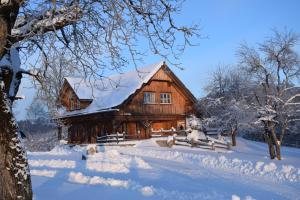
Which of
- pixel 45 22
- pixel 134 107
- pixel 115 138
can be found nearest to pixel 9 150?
pixel 45 22

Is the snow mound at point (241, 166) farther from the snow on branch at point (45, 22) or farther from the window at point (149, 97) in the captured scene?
the window at point (149, 97)

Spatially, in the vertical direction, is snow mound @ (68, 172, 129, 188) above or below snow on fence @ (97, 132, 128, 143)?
below

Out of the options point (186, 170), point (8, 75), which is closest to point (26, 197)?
point (8, 75)

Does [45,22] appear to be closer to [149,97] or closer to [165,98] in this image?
[149,97]

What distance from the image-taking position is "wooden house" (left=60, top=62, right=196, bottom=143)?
116 feet

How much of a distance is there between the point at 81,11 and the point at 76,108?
115 feet

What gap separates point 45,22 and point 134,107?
97.2 ft

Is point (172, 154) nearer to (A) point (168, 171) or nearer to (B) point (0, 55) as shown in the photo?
(A) point (168, 171)

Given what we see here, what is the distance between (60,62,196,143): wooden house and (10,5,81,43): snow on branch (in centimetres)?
2682

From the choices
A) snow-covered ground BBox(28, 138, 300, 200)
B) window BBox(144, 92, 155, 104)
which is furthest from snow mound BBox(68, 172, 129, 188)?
window BBox(144, 92, 155, 104)

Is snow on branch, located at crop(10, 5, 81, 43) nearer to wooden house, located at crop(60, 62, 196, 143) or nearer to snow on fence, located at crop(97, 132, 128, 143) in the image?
snow on fence, located at crop(97, 132, 128, 143)

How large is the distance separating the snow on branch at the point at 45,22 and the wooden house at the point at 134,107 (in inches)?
1056

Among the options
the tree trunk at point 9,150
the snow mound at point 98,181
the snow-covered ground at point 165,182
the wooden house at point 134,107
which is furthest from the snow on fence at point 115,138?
the tree trunk at point 9,150

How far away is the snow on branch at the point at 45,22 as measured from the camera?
664 centimetres
